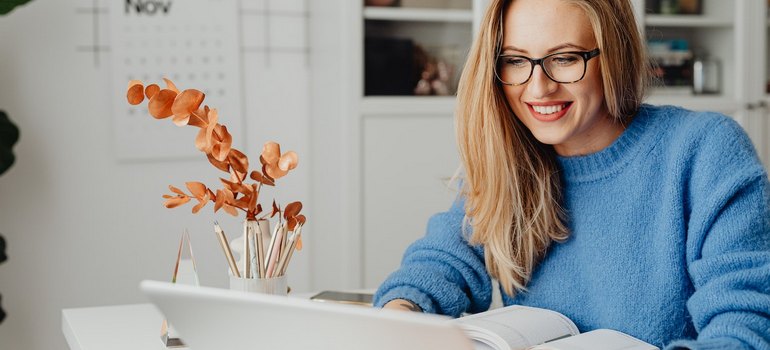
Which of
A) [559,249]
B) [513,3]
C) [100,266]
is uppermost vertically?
[513,3]

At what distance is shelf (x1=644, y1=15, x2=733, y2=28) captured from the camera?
10.2 feet

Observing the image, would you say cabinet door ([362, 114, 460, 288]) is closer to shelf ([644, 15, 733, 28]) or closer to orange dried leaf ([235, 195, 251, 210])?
shelf ([644, 15, 733, 28])

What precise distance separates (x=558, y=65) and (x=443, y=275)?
358 millimetres

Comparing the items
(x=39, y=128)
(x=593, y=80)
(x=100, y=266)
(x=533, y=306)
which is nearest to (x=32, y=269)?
(x=100, y=266)

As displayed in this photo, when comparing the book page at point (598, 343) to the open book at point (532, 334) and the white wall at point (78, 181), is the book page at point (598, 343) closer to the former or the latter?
the open book at point (532, 334)

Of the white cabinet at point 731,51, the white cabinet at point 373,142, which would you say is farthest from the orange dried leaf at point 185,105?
the white cabinet at point 731,51

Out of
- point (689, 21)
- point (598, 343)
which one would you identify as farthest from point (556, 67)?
point (689, 21)

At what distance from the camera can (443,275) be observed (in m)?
1.42

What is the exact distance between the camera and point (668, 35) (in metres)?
3.18

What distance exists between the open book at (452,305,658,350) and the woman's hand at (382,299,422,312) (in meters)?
0.12

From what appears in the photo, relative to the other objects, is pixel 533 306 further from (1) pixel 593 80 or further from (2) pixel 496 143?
(1) pixel 593 80

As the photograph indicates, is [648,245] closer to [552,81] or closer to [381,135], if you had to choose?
[552,81]

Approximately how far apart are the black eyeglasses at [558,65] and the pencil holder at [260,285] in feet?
1.45

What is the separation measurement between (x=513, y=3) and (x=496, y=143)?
0.69ft
